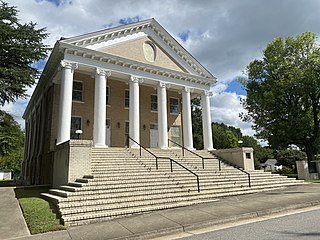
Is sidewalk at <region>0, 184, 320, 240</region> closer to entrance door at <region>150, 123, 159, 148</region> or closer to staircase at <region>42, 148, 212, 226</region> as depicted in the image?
staircase at <region>42, 148, 212, 226</region>

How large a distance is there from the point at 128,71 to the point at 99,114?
14.0ft

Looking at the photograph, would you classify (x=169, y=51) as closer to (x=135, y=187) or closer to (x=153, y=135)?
(x=153, y=135)

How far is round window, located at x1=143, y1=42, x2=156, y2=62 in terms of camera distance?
21141 millimetres

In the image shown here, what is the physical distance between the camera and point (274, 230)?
20.4ft

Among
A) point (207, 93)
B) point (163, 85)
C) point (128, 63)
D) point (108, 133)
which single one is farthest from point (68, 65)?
point (207, 93)

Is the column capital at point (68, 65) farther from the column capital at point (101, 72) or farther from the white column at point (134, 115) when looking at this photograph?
the white column at point (134, 115)

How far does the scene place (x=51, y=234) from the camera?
21.5 feet

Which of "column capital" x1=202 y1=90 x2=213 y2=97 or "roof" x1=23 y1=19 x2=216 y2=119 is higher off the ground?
"roof" x1=23 y1=19 x2=216 y2=119

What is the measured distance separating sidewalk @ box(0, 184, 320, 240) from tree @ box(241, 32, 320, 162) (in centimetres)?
1851

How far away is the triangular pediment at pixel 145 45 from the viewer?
1851 centimetres

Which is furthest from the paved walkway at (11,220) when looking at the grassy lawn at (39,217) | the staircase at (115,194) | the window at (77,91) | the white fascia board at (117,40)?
the white fascia board at (117,40)

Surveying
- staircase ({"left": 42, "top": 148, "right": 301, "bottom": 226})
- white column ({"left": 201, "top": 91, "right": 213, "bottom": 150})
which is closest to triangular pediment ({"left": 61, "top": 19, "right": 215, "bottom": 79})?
white column ({"left": 201, "top": 91, "right": 213, "bottom": 150})

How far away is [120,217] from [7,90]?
37.6 feet

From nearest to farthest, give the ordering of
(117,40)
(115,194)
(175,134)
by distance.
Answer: (115,194) → (117,40) → (175,134)
